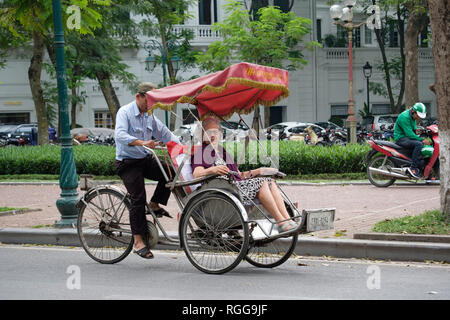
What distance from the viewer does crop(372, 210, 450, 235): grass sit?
26.3 ft

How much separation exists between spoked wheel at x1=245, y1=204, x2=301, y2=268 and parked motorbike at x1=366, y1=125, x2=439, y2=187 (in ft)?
23.0

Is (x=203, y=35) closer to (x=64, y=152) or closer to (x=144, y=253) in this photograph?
(x=64, y=152)

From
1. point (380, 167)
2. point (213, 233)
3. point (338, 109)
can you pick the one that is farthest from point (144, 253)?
point (338, 109)

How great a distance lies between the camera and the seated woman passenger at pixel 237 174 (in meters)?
6.71

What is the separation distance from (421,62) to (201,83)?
4070 cm

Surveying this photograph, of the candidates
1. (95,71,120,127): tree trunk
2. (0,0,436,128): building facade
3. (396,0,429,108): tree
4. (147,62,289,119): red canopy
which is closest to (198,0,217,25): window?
(0,0,436,128): building facade

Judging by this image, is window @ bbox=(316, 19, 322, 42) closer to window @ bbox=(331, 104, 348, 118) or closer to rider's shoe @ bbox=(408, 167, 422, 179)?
window @ bbox=(331, 104, 348, 118)

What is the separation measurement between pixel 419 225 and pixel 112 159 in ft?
39.0

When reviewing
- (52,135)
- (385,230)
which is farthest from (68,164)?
(52,135)

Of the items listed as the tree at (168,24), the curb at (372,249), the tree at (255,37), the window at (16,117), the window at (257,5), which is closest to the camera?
the curb at (372,249)

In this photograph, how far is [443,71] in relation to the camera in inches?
335

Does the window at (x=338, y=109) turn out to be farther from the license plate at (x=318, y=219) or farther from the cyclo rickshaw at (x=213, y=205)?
the license plate at (x=318, y=219)

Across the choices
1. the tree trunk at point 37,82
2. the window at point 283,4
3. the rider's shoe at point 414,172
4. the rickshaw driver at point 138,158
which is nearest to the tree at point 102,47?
the tree trunk at point 37,82

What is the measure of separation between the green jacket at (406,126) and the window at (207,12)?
2939 centimetres
